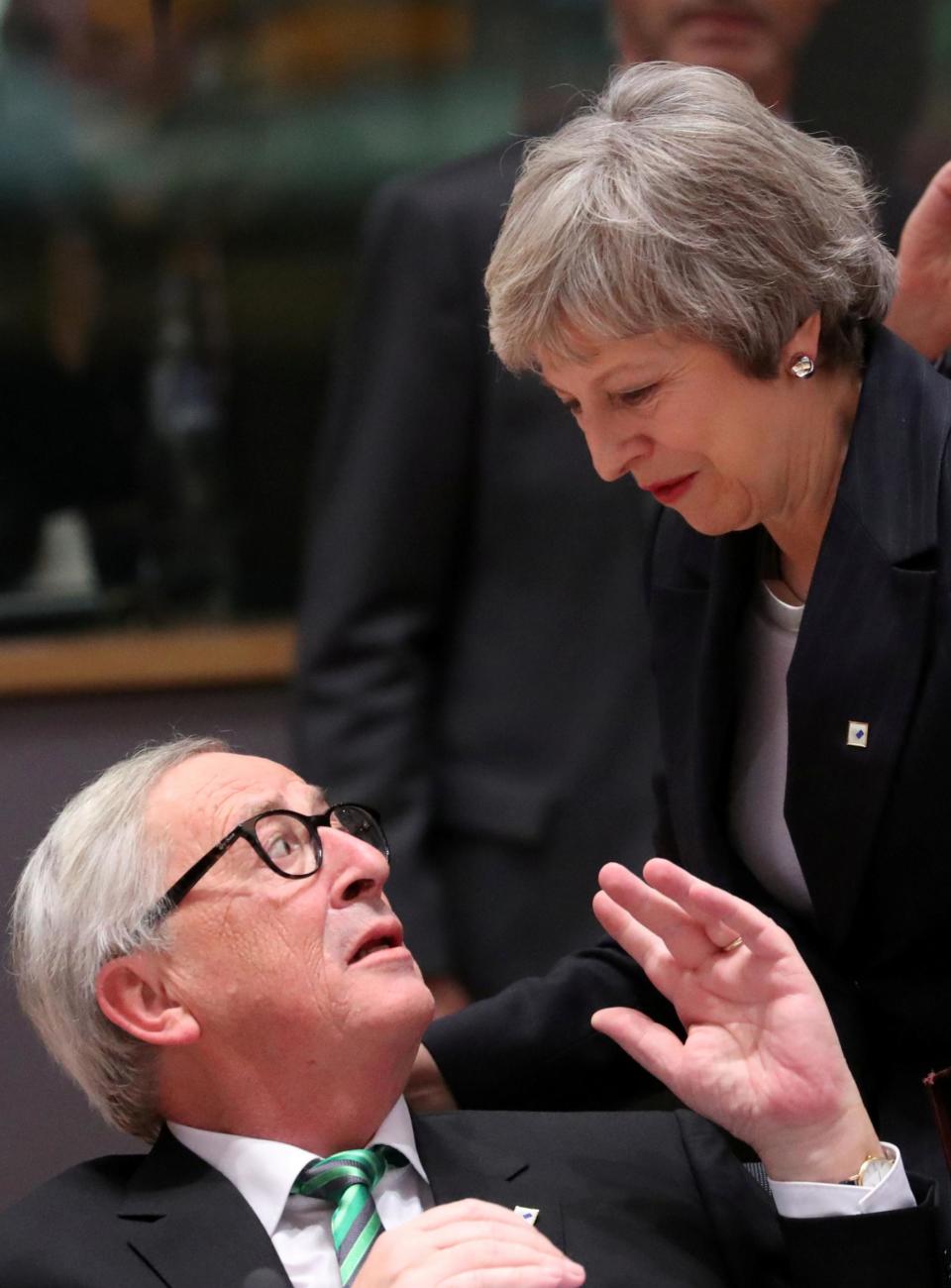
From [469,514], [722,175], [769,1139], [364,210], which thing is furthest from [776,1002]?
[364,210]

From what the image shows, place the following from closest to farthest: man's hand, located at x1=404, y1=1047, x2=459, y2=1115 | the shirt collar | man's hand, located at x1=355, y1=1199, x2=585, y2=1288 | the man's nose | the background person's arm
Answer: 1. man's hand, located at x1=355, y1=1199, x2=585, y2=1288
2. the shirt collar
3. the man's nose
4. man's hand, located at x1=404, y1=1047, x2=459, y2=1115
5. the background person's arm

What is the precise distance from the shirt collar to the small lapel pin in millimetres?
561

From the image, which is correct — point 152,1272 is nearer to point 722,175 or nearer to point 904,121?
point 722,175

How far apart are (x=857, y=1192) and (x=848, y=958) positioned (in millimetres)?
267

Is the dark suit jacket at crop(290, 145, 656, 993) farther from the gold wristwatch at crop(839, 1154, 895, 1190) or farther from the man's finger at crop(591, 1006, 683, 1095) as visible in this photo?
the gold wristwatch at crop(839, 1154, 895, 1190)

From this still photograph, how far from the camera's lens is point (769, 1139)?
1.76 m

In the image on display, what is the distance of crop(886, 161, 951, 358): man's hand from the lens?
210 cm

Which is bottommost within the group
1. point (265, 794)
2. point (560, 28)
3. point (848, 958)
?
point (848, 958)

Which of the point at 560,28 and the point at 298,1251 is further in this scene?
the point at 560,28

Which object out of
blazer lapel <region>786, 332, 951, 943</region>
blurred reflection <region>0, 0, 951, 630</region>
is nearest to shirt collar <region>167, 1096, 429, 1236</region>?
blazer lapel <region>786, 332, 951, 943</region>

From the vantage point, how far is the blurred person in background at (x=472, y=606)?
2.60m

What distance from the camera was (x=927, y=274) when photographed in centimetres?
212

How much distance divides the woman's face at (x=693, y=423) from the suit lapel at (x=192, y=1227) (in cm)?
75

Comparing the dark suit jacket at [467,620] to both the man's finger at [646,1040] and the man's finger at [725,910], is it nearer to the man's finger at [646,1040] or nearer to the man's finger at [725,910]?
the man's finger at [646,1040]
